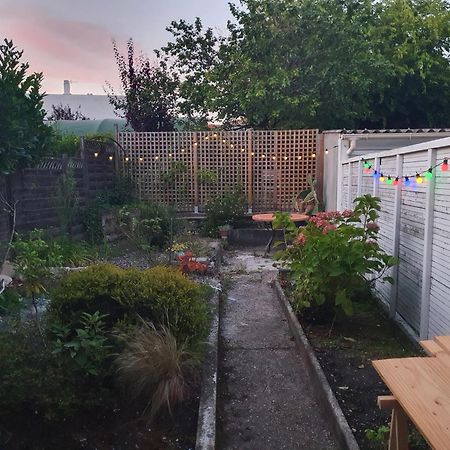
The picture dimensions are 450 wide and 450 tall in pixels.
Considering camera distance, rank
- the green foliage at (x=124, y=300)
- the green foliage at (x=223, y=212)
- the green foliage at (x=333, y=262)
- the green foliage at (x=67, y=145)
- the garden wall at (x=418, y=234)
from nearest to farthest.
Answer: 1. the green foliage at (x=124, y=300)
2. the garden wall at (x=418, y=234)
3. the green foliage at (x=333, y=262)
4. the green foliage at (x=67, y=145)
5. the green foliage at (x=223, y=212)

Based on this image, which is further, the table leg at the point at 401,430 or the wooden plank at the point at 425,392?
the table leg at the point at 401,430

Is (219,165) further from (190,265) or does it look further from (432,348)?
(432,348)

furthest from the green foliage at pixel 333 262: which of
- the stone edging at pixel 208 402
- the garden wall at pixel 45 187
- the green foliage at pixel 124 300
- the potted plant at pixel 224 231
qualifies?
the potted plant at pixel 224 231

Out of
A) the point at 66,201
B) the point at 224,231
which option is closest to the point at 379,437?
the point at 66,201

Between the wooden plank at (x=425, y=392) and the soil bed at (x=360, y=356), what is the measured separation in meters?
0.85

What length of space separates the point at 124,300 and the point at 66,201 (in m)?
4.63

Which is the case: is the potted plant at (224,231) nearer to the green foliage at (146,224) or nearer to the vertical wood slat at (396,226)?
the green foliage at (146,224)

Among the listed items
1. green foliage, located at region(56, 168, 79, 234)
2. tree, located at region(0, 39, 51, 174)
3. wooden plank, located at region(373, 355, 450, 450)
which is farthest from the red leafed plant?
wooden plank, located at region(373, 355, 450, 450)

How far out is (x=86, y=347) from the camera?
2578 mm

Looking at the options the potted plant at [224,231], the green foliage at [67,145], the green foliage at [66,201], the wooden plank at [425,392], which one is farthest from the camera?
the potted plant at [224,231]

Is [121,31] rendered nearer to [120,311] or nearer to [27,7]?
[27,7]

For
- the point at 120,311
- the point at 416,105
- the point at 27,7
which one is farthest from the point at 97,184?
the point at 416,105

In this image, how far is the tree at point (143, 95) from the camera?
481 inches

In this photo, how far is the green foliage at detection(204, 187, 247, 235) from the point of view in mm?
9484
